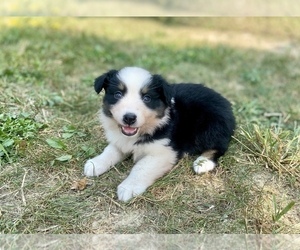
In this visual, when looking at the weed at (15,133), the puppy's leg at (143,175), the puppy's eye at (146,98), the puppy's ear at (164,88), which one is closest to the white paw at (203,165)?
the puppy's leg at (143,175)

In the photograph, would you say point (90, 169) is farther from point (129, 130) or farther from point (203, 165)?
point (203, 165)

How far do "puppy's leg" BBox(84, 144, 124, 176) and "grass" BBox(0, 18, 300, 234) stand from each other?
0.23 ft

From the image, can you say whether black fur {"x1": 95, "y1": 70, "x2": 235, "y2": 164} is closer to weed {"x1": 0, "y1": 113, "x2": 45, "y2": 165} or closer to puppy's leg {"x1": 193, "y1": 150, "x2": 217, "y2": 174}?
puppy's leg {"x1": 193, "y1": 150, "x2": 217, "y2": 174}

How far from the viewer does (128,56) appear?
7.90 m

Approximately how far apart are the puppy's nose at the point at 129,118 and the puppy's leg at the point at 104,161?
573 millimetres

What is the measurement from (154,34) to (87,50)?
2289 millimetres

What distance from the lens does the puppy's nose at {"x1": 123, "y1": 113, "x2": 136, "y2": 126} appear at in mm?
3734

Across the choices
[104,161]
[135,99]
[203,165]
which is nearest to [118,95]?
[135,99]

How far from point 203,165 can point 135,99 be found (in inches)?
35.6

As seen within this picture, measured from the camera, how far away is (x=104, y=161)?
4.20m

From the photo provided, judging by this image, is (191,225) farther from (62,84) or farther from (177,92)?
(62,84)

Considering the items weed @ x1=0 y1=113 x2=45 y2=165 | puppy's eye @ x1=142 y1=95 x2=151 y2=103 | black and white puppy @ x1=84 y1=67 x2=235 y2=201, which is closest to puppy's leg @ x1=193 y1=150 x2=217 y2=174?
black and white puppy @ x1=84 y1=67 x2=235 y2=201

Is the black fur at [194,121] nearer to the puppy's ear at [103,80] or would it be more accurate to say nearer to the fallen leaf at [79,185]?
the puppy's ear at [103,80]

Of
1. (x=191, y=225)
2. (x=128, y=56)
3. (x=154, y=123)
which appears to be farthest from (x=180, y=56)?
(x=191, y=225)
